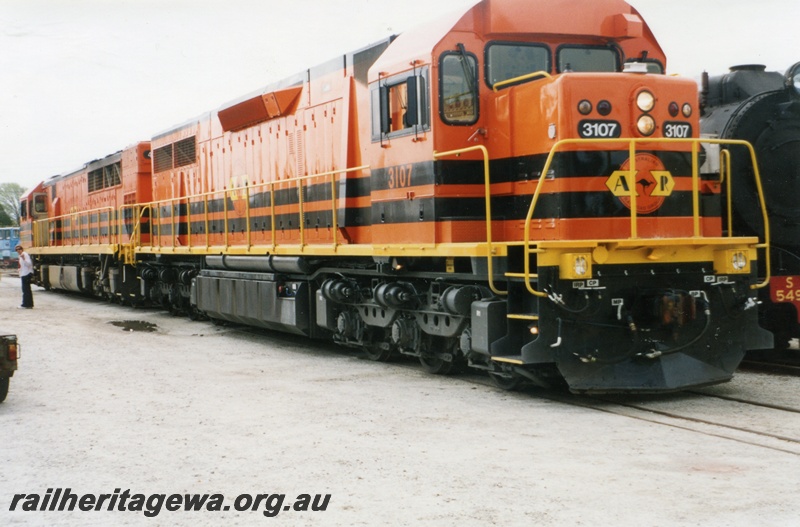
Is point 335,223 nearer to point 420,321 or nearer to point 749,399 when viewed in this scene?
point 420,321

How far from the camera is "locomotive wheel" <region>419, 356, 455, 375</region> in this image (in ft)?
35.5

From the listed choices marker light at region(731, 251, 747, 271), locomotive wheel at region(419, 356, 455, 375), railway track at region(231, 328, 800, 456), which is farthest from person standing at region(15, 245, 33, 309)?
marker light at region(731, 251, 747, 271)

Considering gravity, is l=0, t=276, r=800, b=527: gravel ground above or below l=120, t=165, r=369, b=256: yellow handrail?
below

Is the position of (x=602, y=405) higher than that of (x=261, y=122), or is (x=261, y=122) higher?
(x=261, y=122)

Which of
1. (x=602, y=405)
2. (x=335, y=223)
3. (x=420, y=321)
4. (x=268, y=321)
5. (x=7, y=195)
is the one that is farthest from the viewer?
(x=7, y=195)

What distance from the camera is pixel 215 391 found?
32.3ft

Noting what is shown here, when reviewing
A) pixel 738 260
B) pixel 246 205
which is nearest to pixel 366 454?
pixel 738 260

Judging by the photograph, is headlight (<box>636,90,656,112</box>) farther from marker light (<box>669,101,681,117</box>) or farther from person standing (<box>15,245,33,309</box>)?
person standing (<box>15,245,33,309</box>)

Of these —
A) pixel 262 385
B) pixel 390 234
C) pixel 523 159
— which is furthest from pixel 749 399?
pixel 262 385

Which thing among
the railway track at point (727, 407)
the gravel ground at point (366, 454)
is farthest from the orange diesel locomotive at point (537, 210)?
the gravel ground at point (366, 454)

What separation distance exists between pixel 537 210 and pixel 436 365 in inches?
102

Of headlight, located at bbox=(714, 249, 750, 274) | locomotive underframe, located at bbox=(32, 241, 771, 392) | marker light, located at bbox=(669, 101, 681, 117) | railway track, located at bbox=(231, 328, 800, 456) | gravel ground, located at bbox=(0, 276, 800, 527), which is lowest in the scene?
railway track, located at bbox=(231, 328, 800, 456)

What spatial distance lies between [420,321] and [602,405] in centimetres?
252

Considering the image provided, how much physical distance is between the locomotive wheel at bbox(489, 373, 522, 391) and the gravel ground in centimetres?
15
